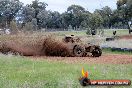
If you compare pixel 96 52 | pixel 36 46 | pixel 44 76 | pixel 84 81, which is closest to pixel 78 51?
pixel 96 52

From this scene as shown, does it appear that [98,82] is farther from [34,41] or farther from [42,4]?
[42,4]

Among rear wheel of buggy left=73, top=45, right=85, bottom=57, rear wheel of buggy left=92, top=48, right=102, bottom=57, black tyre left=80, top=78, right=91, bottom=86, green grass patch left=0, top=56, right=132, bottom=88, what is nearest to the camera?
black tyre left=80, top=78, right=91, bottom=86

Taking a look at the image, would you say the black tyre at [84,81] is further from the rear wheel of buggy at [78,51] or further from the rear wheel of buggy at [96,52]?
the rear wheel of buggy at [96,52]

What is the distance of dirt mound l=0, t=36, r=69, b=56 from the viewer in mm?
28469

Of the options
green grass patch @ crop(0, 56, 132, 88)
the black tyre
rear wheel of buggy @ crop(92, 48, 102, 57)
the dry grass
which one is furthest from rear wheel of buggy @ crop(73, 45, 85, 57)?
the black tyre

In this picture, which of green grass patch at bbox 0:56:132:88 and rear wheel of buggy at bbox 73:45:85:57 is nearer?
green grass patch at bbox 0:56:132:88

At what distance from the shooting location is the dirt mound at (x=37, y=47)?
28469mm

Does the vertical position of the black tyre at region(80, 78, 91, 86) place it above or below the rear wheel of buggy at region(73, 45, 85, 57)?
above

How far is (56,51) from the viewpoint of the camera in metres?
28.5

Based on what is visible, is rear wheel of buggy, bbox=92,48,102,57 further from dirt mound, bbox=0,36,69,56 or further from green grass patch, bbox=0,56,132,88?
green grass patch, bbox=0,56,132,88

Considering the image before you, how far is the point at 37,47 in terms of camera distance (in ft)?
95.0

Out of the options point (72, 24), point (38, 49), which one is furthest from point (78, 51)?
point (72, 24)

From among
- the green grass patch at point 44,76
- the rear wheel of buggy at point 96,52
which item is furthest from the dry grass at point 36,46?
the green grass patch at point 44,76

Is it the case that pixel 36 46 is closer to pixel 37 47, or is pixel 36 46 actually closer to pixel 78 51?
pixel 37 47
